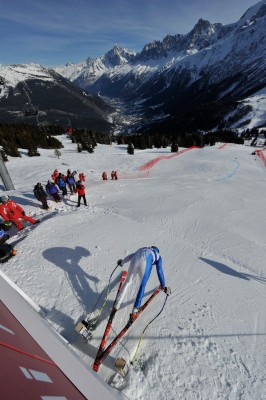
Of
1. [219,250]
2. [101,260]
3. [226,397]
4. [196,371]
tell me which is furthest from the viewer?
[219,250]

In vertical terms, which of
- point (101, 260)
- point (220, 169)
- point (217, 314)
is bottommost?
point (220, 169)

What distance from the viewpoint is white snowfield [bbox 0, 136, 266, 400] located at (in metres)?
4.69

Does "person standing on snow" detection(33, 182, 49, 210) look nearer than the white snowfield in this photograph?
No

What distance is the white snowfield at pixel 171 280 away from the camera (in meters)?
4.69

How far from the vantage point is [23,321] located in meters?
3.83

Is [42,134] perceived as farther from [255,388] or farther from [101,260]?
[255,388]

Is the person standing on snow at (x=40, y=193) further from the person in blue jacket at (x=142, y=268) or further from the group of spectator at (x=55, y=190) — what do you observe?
the person in blue jacket at (x=142, y=268)

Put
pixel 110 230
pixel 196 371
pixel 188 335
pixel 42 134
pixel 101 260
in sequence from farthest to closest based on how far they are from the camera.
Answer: pixel 42 134
pixel 110 230
pixel 101 260
pixel 188 335
pixel 196 371

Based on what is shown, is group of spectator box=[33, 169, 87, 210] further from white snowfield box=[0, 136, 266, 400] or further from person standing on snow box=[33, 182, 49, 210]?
white snowfield box=[0, 136, 266, 400]

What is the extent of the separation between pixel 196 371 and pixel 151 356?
0.91 metres

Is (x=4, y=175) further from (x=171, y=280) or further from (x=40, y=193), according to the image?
(x=171, y=280)

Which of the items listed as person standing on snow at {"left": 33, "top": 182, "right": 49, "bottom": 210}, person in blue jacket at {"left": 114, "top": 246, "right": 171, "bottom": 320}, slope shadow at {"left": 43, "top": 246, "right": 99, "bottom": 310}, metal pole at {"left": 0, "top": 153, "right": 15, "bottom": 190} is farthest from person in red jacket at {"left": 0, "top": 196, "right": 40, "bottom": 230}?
person in blue jacket at {"left": 114, "top": 246, "right": 171, "bottom": 320}

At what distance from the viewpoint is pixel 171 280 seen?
7113 millimetres

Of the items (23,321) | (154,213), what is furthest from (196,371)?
(154,213)
